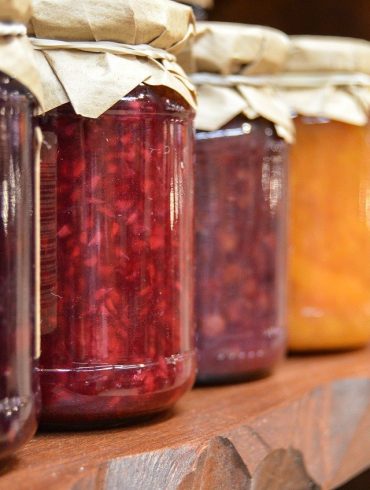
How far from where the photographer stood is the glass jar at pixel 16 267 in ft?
2.01

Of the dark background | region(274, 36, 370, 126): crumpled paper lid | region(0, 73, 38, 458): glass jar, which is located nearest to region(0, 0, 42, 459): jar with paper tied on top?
region(0, 73, 38, 458): glass jar

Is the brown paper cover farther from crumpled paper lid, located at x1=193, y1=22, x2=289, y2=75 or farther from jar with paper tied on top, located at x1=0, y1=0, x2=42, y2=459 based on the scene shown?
jar with paper tied on top, located at x1=0, y1=0, x2=42, y2=459

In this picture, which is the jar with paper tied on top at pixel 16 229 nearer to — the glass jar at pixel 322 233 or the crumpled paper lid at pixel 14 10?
the crumpled paper lid at pixel 14 10

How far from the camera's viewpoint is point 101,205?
0.73 m

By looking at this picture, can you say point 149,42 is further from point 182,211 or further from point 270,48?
point 270,48

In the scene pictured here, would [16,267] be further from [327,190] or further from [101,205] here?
[327,190]

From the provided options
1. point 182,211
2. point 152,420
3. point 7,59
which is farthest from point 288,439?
point 7,59

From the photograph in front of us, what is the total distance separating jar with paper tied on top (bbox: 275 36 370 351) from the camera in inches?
45.4

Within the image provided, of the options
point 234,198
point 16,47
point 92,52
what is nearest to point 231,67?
point 234,198

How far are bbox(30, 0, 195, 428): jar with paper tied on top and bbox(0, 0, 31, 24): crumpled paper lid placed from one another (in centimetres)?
10

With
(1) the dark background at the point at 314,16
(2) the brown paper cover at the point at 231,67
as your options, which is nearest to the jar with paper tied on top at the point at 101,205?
(2) the brown paper cover at the point at 231,67

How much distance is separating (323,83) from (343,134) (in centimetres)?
8

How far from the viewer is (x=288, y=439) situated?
0.86m

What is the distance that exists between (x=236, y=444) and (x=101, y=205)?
0.78ft
